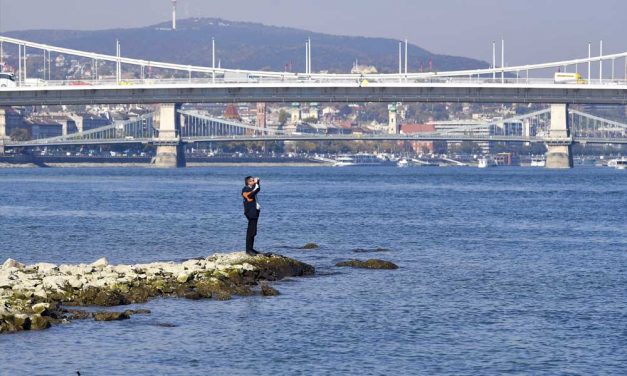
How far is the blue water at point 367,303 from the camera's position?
21.8m

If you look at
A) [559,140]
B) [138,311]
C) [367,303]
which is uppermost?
[559,140]

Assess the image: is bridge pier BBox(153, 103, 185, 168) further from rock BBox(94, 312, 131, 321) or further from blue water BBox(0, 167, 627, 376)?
rock BBox(94, 312, 131, 321)

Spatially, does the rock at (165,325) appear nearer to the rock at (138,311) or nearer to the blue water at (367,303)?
the blue water at (367,303)

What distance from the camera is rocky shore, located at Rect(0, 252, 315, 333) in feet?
80.7

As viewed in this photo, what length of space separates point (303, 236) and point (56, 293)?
64.7 ft

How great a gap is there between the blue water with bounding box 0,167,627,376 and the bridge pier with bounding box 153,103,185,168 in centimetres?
12277

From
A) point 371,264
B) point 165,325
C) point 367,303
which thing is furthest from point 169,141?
point 165,325

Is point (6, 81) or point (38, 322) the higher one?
point (6, 81)

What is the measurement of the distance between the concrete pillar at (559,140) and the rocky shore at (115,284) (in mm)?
144753

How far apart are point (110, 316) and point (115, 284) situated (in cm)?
279

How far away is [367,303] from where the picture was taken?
2748 cm

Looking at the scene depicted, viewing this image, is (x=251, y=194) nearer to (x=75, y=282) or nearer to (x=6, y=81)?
(x=75, y=282)

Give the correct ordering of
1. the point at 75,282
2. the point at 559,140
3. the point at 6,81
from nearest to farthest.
→ the point at 75,282
the point at 6,81
the point at 559,140

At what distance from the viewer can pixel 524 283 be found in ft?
102
